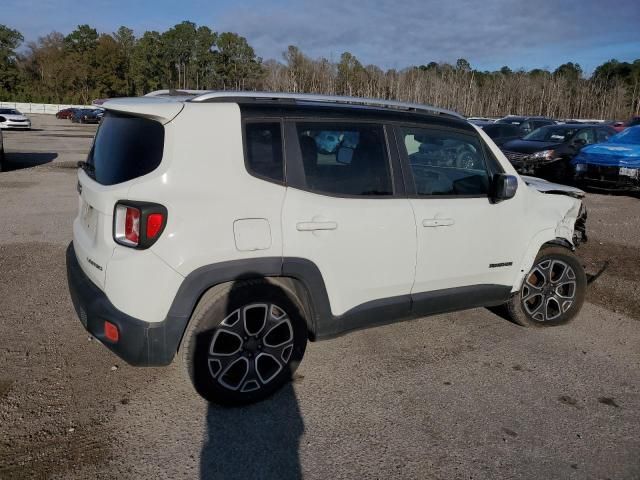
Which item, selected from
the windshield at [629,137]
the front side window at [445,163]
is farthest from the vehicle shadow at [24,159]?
the windshield at [629,137]

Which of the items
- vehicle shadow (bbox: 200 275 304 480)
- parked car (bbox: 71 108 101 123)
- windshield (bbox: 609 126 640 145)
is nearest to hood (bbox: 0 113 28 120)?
parked car (bbox: 71 108 101 123)

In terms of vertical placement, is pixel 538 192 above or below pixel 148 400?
above

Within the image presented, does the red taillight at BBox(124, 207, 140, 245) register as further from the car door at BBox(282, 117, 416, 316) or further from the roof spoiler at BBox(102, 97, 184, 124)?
the car door at BBox(282, 117, 416, 316)

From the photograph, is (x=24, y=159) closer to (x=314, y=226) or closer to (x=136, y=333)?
(x=136, y=333)

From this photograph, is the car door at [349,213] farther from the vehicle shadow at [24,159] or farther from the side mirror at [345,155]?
the vehicle shadow at [24,159]

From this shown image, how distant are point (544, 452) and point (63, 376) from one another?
3.02 m

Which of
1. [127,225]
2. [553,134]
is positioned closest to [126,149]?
[127,225]

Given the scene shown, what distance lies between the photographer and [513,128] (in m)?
18.2

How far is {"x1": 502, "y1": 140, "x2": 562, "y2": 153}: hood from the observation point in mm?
13505

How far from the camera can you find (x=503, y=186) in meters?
3.80

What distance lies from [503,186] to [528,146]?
11.1 metres

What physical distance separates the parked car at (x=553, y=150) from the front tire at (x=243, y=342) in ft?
36.3

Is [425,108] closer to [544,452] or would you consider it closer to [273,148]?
[273,148]

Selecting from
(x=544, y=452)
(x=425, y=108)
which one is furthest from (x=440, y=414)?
(x=425, y=108)
